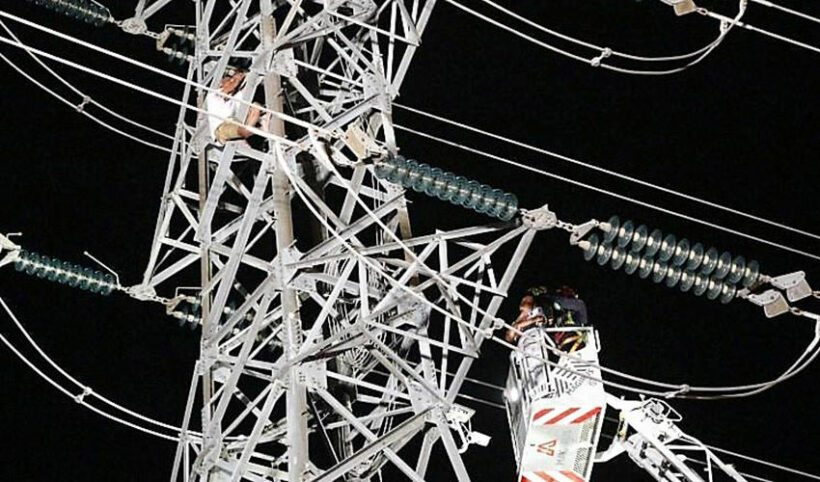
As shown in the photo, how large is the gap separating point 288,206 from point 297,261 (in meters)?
0.49

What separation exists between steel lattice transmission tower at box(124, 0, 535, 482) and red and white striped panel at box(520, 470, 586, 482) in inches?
25.3

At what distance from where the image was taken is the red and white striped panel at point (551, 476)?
39.2 feet

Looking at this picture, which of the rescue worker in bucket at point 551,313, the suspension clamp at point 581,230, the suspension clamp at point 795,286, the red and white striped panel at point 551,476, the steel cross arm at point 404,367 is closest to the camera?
the suspension clamp at point 795,286

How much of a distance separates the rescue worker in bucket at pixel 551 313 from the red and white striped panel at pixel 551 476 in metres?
1.26

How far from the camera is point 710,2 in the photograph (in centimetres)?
2123

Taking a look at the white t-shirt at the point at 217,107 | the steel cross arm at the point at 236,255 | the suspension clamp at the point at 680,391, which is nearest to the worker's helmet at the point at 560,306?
the suspension clamp at the point at 680,391

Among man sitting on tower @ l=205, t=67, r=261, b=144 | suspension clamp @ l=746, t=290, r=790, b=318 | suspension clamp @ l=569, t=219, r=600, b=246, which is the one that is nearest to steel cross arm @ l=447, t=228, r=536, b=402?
suspension clamp @ l=569, t=219, r=600, b=246

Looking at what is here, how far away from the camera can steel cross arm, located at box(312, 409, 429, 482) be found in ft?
37.6

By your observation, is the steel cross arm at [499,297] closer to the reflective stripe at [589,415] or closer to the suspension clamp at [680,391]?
the reflective stripe at [589,415]

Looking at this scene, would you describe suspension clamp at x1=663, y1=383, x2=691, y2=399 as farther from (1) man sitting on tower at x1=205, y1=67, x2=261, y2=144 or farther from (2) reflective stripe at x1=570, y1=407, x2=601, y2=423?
(1) man sitting on tower at x1=205, y1=67, x2=261, y2=144

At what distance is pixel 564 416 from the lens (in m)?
11.9

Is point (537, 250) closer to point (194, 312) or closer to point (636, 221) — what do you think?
point (636, 221)

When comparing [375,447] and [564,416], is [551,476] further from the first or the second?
[375,447]

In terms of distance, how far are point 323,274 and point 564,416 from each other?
2.32m
